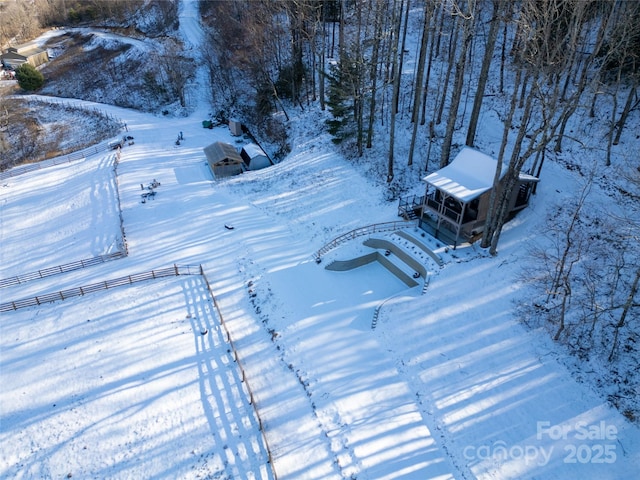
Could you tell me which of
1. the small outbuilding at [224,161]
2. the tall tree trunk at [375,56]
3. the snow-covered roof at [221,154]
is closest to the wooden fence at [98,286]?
the small outbuilding at [224,161]

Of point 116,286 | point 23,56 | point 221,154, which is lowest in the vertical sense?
point 116,286

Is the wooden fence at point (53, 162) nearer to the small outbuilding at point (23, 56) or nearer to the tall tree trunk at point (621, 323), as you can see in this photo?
the small outbuilding at point (23, 56)

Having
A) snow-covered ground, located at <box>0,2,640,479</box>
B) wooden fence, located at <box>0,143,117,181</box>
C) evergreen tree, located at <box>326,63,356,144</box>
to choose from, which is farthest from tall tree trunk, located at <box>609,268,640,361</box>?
wooden fence, located at <box>0,143,117,181</box>

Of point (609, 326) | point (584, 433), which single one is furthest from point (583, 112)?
point (584, 433)

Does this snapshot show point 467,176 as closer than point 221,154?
Yes

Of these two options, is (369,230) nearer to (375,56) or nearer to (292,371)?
(292,371)

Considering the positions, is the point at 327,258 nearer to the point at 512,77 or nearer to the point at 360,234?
the point at 360,234

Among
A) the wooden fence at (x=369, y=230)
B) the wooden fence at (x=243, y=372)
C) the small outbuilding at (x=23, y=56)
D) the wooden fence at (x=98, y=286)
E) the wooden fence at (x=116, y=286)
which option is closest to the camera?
the wooden fence at (x=243, y=372)

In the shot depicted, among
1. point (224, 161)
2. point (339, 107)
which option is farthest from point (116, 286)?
point (339, 107)
